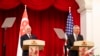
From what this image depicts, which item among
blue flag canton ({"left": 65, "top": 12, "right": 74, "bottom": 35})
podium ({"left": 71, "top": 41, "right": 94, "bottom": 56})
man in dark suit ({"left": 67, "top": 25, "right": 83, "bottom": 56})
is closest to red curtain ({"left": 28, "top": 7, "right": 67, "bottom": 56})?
blue flag canton ({"left": 65, "top": 12, "right": 74, "bottom": 35})

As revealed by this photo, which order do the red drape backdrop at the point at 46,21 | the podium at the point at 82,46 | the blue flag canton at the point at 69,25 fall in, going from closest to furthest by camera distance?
the podium at the point at 82,46 → the blue flag canton at the point at 69,25 → the red drape backdrop at the point at 46,21

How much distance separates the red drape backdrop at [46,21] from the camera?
927cm

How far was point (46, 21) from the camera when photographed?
9766 mm

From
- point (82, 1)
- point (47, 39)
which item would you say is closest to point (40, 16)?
point (47, 39)

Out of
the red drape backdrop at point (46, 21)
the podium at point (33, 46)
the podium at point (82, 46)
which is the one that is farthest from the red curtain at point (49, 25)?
the podium at point (33, 46)

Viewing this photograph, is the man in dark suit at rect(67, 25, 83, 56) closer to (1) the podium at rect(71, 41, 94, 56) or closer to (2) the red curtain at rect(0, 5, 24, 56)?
(1) the podium at rect(71, 41, 94, 56)

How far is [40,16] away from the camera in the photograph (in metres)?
9.75

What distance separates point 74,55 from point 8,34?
3.41 metres

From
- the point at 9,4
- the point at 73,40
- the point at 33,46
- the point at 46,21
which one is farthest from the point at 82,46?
the point at 46,21

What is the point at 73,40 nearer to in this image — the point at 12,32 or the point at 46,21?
the point at 46,21

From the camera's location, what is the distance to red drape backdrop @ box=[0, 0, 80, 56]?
9.27 m

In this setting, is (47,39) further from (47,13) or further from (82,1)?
(82,1)

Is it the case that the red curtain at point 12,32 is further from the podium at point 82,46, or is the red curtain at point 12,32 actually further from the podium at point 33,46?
the podium at point 82,46

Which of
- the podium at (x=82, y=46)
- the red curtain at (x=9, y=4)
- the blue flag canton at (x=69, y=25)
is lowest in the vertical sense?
the podium at (x=82, y=46)
